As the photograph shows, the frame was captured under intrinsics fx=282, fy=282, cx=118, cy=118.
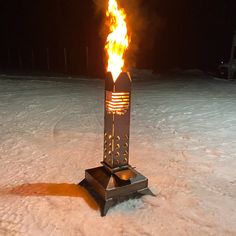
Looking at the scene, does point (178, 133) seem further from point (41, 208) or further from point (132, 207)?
point (41, 208)

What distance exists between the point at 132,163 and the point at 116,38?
1821 millimetres

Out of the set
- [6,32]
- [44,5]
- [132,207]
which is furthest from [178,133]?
[6,32]

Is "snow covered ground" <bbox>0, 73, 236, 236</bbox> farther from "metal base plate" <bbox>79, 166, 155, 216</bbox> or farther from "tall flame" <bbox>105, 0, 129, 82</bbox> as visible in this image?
"tall flame" <bbox>105, 0, 129, 82</bbox>

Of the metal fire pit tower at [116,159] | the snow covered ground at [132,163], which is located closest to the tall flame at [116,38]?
the metal fire pit tower at [116,159]

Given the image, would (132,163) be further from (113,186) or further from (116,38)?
(116,38)

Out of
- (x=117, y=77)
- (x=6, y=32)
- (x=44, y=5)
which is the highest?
(x=44, y=5)

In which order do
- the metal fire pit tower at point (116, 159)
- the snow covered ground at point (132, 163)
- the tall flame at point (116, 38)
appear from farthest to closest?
the tall flame at point (116, 38) → the metal fire pit tower at point (116, 159) → the snow covered ground at point (132, 163)

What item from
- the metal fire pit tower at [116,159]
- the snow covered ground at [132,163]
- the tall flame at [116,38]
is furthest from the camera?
the tall flame at [116,38]

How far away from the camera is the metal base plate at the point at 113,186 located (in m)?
2.78

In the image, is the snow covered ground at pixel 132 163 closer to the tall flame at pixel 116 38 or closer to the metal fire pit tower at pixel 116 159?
the metal fire pit tower at pixel 116 159

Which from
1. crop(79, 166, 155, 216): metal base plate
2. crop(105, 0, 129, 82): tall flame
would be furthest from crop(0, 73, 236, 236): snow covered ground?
crop(105, 0, 129, 82): tall flame

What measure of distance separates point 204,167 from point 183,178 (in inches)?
19.7

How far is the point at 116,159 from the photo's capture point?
291 cm

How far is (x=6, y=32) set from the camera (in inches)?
1079
